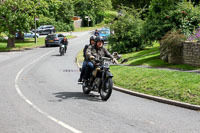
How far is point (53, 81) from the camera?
1616 centimetres

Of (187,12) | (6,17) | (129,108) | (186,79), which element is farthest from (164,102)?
(6,17)

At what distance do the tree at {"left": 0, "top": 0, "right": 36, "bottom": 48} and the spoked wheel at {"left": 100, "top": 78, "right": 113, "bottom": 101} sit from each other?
99.3 ft

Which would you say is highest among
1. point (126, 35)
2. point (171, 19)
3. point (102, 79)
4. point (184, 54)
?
point (171, 19)

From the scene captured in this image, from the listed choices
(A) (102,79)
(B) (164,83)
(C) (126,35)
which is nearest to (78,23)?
Result: (C) (126,35)

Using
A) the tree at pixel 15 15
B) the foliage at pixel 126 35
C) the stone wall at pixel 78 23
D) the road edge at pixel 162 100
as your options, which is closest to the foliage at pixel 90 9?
the stone wall at pixel 78 23

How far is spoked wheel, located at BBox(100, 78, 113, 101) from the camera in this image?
10.5m

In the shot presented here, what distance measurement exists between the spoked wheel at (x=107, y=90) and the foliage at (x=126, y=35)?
→ 55.2 ft

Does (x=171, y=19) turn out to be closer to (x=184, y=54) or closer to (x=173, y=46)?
(x=173, y=46)

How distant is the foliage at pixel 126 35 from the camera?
28.0 metres

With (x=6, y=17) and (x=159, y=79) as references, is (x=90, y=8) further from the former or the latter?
(x=159, y=79)

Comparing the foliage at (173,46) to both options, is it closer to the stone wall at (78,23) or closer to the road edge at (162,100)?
the road edge at (162,100)

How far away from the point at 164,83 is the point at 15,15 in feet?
101

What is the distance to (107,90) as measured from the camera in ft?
35.9

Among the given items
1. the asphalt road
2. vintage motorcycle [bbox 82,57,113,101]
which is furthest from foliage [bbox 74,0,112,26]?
vintage motorcycle [bbox 82,57,113,101]
